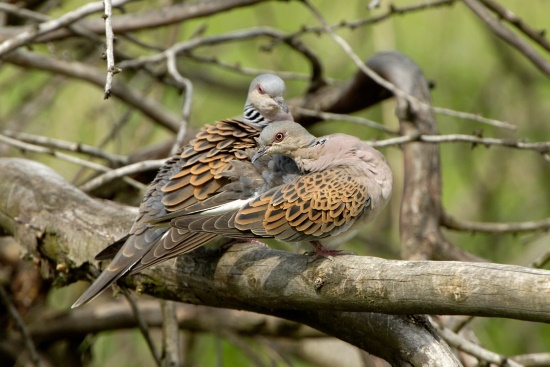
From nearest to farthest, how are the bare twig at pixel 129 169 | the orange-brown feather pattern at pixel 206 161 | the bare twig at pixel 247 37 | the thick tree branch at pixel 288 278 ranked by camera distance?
the thick tree branch at pixel 288 278
the orange-brown feather pattern at pixel 206 161
the bare twig at pixel 129 169
the bare twig at pixel 247 37

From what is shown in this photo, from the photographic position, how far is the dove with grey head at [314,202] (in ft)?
8.41

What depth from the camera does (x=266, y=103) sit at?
3.83m

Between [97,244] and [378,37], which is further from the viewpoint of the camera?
[378,37]

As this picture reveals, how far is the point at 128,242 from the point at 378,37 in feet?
10.9

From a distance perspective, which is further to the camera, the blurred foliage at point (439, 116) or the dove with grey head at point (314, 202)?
the blurred foliage at point (439, 116)

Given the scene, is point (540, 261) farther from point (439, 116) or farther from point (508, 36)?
point (439, 116)

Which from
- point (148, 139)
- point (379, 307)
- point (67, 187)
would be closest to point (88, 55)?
point (148, 139)

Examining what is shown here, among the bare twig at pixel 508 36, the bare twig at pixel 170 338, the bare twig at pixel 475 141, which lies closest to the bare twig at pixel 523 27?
the bare twig at pixel 508 36

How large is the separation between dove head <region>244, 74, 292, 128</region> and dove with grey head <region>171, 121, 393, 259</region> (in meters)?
0.90

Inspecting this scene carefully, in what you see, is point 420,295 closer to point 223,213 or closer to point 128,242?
point 223,213

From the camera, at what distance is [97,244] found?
10.2 feet

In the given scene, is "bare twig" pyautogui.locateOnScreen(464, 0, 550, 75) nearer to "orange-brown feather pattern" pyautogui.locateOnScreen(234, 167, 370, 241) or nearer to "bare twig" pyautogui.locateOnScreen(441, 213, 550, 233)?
"bare twig" pyautogui.locateOnScreen(441, 213, 550, 233)

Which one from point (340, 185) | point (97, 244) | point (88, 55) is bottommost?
point (97, 244)

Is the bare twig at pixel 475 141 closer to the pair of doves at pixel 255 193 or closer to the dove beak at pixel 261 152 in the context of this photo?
the pair of doves at pixel 255 193
